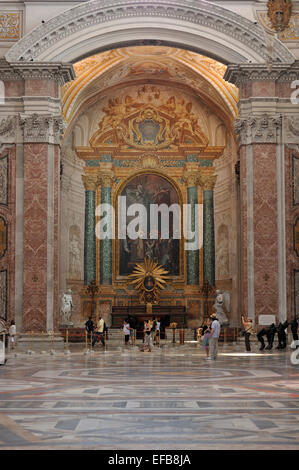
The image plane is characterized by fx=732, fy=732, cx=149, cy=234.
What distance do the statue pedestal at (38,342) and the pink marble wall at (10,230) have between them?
38.7 inches

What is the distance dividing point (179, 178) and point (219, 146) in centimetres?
220

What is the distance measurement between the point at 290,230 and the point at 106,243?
33.5 ft

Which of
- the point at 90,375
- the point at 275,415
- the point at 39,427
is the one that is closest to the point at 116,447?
the point at 39,427

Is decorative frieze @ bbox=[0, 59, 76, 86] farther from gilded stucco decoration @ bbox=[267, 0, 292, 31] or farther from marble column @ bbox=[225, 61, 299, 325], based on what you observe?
gilded stucco decoration @ bbox=[267, 0, 292, 31]

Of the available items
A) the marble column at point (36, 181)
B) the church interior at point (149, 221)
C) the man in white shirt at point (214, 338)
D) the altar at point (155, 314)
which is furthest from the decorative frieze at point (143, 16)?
the altar at point (155, 314)

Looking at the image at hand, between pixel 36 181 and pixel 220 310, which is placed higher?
pixel 36 181

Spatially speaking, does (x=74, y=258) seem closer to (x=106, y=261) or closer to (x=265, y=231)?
(x=106, y=261)

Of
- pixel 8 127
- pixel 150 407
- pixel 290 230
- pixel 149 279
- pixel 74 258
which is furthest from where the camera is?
pixel 149 279

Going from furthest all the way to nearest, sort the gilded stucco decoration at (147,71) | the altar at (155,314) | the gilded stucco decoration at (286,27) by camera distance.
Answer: the altar at (155,314), the gilded stucco decoration at (147,71), the gilded stucco decoration at (286,27)

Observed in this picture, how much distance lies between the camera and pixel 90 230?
100.0ft

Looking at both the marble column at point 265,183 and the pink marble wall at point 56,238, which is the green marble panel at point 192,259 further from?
the pink marble wall at point 56,238

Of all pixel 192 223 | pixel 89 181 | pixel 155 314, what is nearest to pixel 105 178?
pixel 89 181

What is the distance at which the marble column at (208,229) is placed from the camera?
3036cm

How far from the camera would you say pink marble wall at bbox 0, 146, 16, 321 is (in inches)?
865
